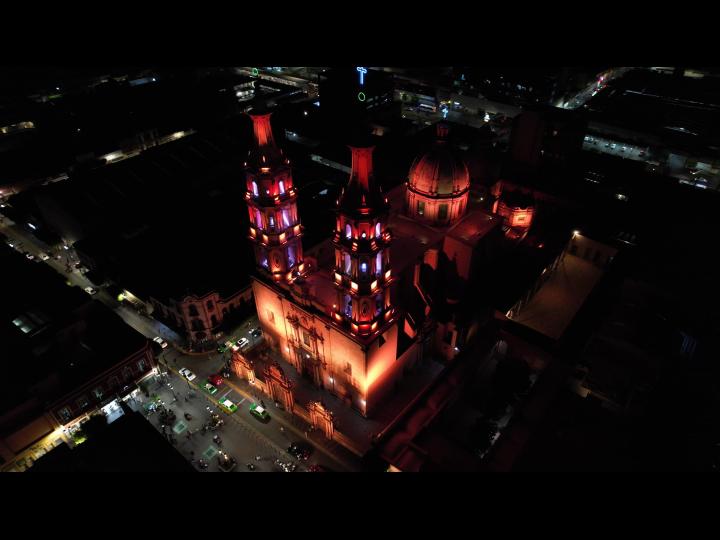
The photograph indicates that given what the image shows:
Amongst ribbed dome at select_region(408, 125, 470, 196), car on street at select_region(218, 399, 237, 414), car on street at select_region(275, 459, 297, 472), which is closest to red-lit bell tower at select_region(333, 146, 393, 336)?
ribbed dome at select_region(408, 125, 470, 196)

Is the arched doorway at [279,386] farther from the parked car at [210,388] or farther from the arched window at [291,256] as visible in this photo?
the arched window at [291,256]

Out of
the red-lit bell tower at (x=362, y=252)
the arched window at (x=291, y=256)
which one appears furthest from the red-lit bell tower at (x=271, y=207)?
the red-lit bell tower at (x=362, y=252)

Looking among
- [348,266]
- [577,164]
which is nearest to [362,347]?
[348,266]

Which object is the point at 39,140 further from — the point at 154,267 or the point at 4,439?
the point at 4,439

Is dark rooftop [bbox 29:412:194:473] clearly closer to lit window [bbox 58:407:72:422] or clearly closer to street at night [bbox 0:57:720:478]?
street at night [bbox 0:57:720:478]

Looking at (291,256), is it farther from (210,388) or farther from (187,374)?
(187,374)

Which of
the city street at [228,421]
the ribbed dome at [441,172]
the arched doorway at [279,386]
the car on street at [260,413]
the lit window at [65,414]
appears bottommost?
the city street at [228,421]
